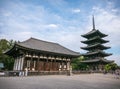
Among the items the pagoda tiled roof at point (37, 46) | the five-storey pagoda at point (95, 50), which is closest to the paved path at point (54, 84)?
the pagoda tiled roof at point (37, 46)

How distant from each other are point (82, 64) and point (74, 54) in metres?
17.7

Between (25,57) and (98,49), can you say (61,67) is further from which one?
(98,49)

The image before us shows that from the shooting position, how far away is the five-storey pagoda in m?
38.5

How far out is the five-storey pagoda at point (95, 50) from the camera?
38516mm

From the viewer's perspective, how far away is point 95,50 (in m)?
41.3

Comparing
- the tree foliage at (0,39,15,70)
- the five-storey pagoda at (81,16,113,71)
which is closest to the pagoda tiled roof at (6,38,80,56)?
the tree foliage at (0,39,15,70)

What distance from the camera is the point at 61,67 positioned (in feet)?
90.2

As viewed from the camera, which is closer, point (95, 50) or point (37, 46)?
point (37, 46)

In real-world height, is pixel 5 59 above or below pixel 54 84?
above

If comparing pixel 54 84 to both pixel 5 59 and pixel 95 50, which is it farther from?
pixel 95 50

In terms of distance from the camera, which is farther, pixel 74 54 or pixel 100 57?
pixel 100 57

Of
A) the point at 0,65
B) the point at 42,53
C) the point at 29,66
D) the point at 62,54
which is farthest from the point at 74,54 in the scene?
the point at 0,65

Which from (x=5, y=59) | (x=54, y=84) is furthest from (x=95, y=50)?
(x=54, y=84)

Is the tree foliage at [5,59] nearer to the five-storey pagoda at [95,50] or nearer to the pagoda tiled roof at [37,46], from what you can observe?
the pagoda tiled roof at [37,46]
